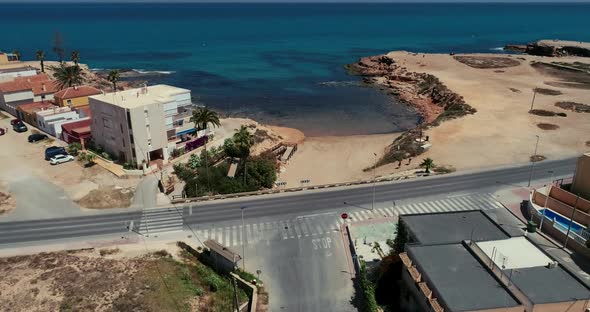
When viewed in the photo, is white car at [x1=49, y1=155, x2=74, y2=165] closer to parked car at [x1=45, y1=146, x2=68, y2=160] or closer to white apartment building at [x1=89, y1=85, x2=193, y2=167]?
parked car at [x1=45, y1=146, x2=68, y2=160]

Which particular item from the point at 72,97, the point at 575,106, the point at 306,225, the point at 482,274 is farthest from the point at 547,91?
the point at 72,97

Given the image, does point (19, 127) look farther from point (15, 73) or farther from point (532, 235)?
point (532, 235)

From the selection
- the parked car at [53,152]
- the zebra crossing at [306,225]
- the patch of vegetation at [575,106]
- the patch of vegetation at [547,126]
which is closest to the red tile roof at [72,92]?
the parked car at [53,152]

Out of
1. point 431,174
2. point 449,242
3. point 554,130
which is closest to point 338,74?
point 554,130

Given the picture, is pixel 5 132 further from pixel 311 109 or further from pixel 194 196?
pixel 311 109

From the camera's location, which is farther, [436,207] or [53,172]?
[53,172]

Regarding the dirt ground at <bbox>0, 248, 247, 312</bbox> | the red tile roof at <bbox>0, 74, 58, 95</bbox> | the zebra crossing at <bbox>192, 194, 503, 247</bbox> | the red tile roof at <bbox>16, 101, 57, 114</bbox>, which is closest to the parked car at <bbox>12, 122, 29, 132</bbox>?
the red tile roof at <bbox>16, 101, 57, 114</bbox>

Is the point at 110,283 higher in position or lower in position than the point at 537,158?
lower
